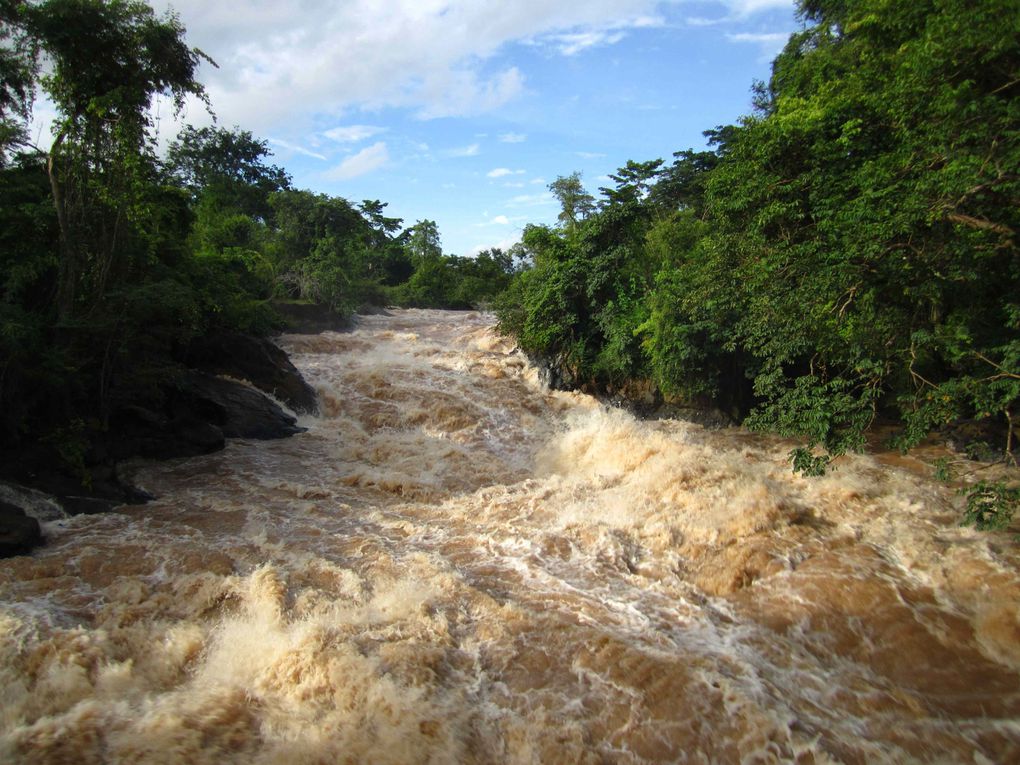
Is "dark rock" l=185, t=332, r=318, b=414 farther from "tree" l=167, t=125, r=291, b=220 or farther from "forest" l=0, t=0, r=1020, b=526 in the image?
"tree" l=167, t=125, r=291, b=220

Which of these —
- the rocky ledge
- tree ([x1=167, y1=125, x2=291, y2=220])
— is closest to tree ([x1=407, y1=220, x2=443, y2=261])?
tree ([x1=167, y1=125, x2=291, y2=220])

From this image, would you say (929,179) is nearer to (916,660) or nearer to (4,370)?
(916,660)

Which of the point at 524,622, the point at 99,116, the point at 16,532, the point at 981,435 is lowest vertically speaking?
the point at 524,622

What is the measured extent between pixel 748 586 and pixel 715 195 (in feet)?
20.7

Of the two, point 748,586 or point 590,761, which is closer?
point 590,761

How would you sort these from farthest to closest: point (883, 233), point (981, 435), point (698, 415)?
point (698, 415) → point (981, 435) → point (883, 233)

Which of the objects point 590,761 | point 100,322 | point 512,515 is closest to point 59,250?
point 100,322

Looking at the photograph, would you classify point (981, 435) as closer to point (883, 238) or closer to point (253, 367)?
point (883, 238)

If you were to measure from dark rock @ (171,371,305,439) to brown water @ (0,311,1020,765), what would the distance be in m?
1.81

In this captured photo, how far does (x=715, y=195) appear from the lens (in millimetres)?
9680

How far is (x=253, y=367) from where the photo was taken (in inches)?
529

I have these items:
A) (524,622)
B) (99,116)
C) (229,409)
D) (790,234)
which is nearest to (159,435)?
(229,409)

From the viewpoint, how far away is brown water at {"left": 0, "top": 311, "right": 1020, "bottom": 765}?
4125 millimetres

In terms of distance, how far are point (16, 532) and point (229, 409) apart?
17.4 feet
